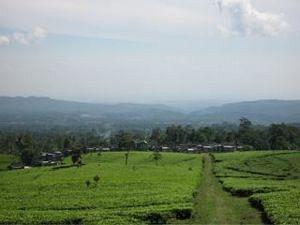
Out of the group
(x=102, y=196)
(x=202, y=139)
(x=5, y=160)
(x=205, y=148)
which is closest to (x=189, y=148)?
(x=205, y=148)

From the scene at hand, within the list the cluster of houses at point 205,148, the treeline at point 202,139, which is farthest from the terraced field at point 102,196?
the treeline at point 202,139

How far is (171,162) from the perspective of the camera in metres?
92.6

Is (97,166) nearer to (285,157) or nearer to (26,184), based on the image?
(26,184)

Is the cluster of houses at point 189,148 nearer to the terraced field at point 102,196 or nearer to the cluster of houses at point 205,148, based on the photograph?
the cluster of houses at point 205,148

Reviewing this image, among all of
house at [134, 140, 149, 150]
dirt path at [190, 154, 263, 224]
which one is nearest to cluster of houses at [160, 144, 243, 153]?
house at [134, 140, 149, 150]

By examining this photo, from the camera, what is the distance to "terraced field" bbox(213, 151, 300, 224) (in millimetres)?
42269

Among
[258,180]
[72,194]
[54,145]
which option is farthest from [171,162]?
[54,145]

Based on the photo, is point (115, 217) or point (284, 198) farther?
point (284, 198)

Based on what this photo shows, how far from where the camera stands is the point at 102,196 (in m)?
53.1

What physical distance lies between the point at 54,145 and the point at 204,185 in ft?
353

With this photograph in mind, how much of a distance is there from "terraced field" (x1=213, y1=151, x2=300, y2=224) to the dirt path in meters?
1.18

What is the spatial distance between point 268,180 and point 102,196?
24935 millimetres

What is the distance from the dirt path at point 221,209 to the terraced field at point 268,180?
46.4 inches

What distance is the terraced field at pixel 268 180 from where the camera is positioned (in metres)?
42.3
